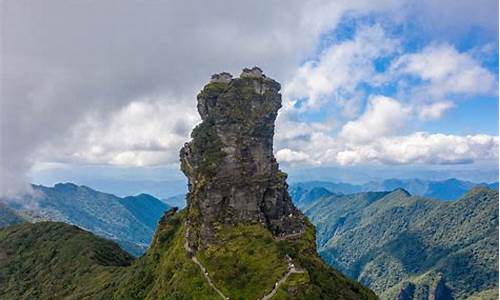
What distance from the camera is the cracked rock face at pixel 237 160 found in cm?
15138

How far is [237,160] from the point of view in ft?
500

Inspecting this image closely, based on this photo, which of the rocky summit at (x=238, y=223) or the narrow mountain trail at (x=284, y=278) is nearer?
the narrow mountain trail at (x=284, y=278)

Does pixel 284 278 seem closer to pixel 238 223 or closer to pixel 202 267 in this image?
pixel 202 267

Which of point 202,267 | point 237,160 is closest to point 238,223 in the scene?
point 202,267

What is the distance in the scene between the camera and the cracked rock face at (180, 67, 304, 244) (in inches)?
5960

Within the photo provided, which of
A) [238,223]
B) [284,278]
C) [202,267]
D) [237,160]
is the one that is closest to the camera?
[284,278]

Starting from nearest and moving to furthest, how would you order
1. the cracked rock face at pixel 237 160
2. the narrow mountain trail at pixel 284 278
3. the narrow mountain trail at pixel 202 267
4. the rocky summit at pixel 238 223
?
1. the narrow mountain trail at pixel 284 278
2. the narrow mountain trail at pixel 202 267
3. the rocky summit at pixel 238 223
4. the cracked rock face at pixel 237 160

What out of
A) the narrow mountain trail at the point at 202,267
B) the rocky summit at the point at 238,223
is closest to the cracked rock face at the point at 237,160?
the rocky summit at the point at 238,223

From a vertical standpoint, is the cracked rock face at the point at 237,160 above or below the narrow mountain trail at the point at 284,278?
Answer: above

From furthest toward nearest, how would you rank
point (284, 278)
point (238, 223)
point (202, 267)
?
point (238, 223)
point (202, 267)
point (284, 278)

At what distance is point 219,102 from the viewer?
521ft

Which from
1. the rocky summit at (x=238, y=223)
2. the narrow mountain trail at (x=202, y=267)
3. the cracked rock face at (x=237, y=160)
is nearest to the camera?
the narrow mountain trail at (x=202, y=267)

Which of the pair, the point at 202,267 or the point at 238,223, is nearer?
the point at 202,267

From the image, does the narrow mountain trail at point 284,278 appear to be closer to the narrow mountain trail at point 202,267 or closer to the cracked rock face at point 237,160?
the narrow mountain trail at point 202,267
